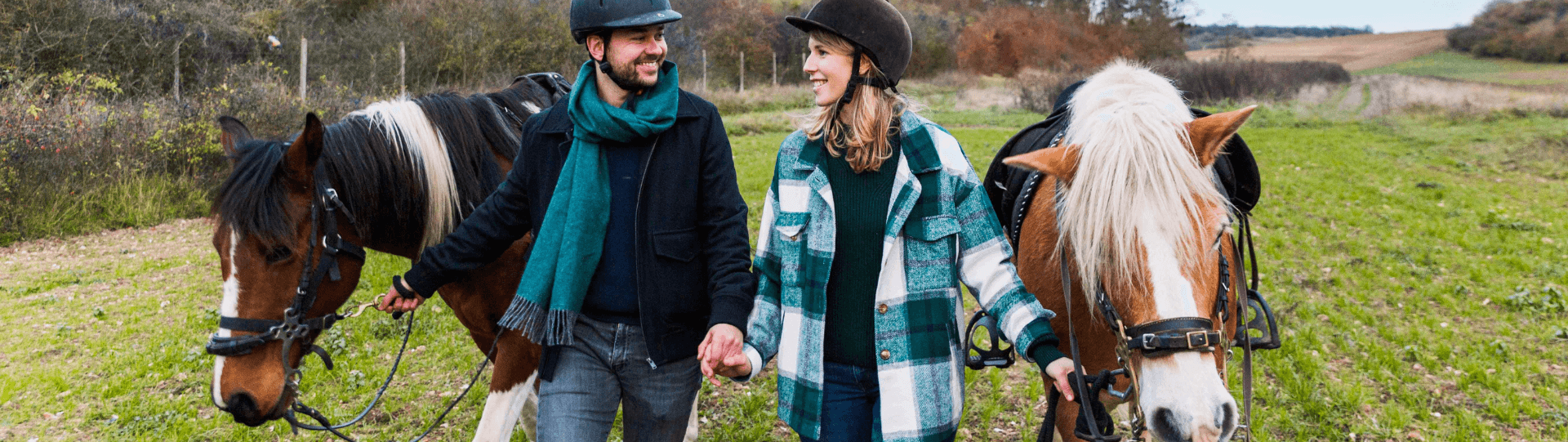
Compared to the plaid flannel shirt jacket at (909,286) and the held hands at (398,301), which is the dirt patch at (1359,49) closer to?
the plaid flannel shirt jacket at (909,286)

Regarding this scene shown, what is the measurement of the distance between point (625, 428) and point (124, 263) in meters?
7.32

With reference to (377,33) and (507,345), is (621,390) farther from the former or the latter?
(377,33)

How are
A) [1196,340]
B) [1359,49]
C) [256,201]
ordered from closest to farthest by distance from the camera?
1. [1196,340]
2. [256,201]
3. [1359,49]

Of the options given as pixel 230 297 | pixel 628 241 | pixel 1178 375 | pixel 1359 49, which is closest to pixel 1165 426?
pixel 1178 375

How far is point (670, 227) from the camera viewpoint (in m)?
1.97

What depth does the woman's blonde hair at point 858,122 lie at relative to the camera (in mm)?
1910

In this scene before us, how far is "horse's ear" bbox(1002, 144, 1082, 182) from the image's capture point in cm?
185

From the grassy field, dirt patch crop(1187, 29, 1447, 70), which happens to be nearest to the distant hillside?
dirt patch crop(1187, 29, 1447, 70)

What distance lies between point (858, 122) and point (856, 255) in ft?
1.07

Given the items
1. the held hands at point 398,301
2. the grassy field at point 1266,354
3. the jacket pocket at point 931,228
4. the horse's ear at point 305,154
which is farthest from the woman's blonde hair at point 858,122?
the grassy field at point 1266,354

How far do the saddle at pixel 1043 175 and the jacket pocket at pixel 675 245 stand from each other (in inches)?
34.5

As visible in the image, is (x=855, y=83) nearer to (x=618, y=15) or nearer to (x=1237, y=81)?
(x=618, y=15)

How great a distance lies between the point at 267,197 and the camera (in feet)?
7.15

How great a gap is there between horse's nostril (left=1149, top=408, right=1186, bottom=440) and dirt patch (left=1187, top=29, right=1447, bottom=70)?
43.7 meters
